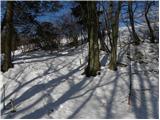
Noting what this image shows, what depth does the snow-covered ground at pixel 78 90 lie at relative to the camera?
838 centimetres

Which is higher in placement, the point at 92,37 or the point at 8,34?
the point at 8,34

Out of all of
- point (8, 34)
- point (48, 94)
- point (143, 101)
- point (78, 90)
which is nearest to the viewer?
point (143, 101)

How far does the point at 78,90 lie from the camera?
10.6 meters

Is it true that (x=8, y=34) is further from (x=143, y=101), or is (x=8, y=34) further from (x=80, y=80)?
(x=143, y=101)

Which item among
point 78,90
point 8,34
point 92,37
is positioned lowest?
point 78,90

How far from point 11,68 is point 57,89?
4.55 metres

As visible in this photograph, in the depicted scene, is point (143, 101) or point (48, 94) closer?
point (143, 101)

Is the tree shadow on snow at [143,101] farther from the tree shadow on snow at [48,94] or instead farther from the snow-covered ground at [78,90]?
the tree shadow on snow at [48,94]

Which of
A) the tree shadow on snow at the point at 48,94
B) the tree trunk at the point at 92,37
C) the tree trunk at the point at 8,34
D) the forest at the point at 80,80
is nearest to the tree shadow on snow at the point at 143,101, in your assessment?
the forest at the point at 80,80

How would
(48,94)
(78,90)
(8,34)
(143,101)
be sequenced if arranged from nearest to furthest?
(143,101) < (48,94) < (78,90) < (8,34)

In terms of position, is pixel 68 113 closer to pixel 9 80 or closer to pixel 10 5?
pixel 9 80

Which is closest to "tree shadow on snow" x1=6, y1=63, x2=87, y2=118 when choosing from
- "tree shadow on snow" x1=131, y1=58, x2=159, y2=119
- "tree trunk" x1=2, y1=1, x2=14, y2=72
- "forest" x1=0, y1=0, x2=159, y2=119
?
"forest" x1=0, y1=0, x2=159, y2=119

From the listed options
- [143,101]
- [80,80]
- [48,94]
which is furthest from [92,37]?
[143,101]

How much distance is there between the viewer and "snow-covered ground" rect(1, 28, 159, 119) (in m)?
8.38
